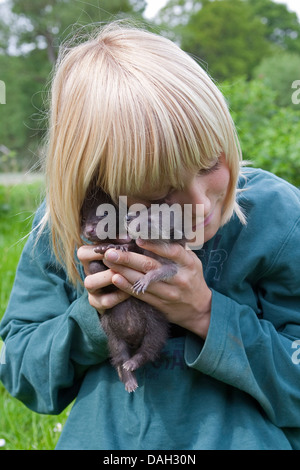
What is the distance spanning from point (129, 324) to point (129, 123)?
740 mm

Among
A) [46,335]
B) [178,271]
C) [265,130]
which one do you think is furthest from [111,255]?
[265,130]

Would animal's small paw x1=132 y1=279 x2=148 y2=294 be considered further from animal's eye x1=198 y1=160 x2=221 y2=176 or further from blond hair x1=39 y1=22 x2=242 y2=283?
animal's eye x1=198 y1=160 x2=221 y2=176

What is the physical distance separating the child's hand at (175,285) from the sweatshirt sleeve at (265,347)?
6 cm

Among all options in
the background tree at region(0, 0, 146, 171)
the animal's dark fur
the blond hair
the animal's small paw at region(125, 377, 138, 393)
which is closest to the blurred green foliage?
the blond hair

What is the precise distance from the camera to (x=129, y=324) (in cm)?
191

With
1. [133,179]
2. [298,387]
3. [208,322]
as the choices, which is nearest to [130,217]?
[133,179]

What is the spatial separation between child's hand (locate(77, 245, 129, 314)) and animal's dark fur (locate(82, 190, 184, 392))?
0.04 m

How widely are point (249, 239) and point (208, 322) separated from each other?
1.20ft

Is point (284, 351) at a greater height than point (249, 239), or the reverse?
point (249, 239)

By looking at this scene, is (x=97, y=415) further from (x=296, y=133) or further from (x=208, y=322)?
(x=296, y=133)

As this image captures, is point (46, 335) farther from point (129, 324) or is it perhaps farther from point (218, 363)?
point (218, 363)

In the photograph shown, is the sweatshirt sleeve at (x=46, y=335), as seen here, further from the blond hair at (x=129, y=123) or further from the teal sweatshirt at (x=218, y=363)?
the blond hair at (x=129, y=123)

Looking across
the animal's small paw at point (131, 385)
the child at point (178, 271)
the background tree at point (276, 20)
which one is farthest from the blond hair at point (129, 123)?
the background tree at point (276, 20)

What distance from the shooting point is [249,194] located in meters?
→ 2.06
